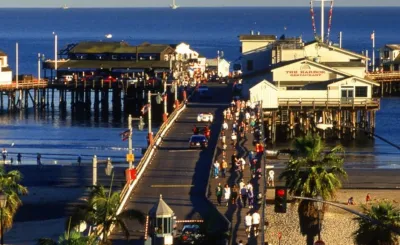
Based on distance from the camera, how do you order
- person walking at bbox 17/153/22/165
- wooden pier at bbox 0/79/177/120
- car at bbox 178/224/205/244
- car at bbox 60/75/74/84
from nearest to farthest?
car at bbox 178/224/205/244 < person walking at bbox 17/153/22/165 < wooden pier at bbox 0/79/177/120 < car at bbox 60/75/74/84

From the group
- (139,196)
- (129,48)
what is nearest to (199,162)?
(139,196)

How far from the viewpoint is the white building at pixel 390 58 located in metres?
122

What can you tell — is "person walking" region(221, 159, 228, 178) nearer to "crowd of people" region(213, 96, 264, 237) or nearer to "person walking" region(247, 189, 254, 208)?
"crowd of people" region(213, 96, 264, 237)

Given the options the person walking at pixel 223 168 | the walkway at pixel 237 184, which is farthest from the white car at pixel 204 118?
the person walking at pixel 223 168

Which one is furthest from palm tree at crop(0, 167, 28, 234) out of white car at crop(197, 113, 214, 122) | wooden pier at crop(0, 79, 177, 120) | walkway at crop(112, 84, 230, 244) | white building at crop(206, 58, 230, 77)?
white building at crop(206, 58, 230, 77)

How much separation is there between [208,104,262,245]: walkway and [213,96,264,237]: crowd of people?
0.04m

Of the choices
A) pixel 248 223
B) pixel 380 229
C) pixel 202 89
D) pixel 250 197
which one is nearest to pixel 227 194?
pixel 250 197

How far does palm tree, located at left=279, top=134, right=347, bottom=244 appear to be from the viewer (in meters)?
41.6

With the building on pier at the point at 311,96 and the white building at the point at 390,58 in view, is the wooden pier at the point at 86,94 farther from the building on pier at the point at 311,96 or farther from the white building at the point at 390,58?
the white building at the point at 390,58

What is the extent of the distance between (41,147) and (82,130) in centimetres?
1186

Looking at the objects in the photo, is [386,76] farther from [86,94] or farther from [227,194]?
[227,194]

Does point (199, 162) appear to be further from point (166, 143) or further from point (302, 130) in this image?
point (302, 130)

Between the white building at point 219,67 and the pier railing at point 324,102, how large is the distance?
2952cm

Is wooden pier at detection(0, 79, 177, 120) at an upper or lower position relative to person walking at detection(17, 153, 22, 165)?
upper
